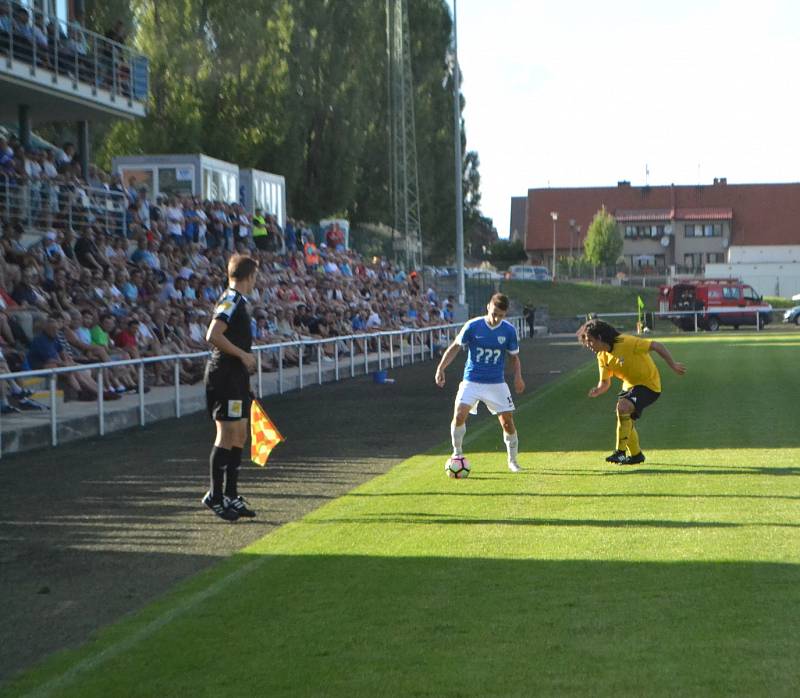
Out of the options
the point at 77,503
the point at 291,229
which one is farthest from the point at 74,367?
the point at 291,229

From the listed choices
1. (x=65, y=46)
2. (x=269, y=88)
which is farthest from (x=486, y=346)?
(x=269, y=88)

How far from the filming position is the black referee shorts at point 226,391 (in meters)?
9.92

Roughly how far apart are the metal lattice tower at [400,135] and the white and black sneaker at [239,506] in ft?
145

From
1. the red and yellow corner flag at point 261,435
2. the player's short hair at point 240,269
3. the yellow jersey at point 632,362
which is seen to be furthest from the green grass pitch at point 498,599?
the player's short hair at point 240,269

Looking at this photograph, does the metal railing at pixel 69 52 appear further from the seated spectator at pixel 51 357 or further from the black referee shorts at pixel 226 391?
the black referee shorts at pixel 226 391

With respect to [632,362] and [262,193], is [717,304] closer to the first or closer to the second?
[262,193]

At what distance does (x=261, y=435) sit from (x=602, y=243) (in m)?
85.8

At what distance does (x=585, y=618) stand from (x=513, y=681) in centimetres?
115

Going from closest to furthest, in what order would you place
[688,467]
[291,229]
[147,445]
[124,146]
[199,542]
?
[199,542], [688,467], [147,445], [291,229], [124,146]

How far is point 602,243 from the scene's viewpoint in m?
95.2

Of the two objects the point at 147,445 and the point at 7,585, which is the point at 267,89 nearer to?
the point at 147,445

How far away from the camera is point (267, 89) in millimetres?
54875

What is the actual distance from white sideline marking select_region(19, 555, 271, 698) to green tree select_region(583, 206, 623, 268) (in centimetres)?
8820

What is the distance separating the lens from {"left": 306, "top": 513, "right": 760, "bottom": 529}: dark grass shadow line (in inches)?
365
